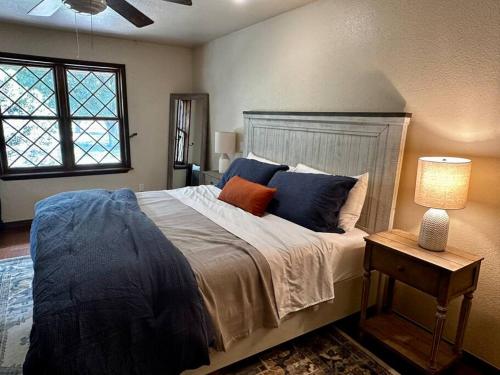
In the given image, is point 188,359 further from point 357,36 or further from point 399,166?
point 357,36

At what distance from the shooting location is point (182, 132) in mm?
4641

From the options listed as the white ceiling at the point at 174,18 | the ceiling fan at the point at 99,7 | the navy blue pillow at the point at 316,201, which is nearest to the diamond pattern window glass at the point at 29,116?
the white ceiling at the point at 174,18

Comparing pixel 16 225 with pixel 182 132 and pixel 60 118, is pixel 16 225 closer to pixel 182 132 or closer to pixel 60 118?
pixel 60 118

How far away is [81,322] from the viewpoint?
1189 millimetres

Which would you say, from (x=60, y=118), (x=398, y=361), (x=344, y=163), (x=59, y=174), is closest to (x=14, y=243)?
(x=59, y=174)

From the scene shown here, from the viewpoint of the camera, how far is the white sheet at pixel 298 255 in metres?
1.74

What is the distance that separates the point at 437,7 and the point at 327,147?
43.5 inches

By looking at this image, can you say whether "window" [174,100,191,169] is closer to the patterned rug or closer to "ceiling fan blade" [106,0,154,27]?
"ceiling fan blade" [106,0,154,27]

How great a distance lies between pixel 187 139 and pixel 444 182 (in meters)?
3.62

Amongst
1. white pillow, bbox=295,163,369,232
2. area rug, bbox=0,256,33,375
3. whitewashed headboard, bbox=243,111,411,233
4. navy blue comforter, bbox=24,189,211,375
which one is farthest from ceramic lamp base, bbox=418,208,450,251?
area rug, bbox=0,256,33,375

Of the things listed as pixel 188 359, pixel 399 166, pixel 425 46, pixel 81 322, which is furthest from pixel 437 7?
pixel 81 322

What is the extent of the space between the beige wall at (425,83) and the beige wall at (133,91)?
7.14 feet

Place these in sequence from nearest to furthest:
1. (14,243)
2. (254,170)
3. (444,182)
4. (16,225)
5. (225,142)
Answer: (444,182) < (254,170) < (14,243) < (225,142) < (16,225)

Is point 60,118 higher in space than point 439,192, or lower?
higher
